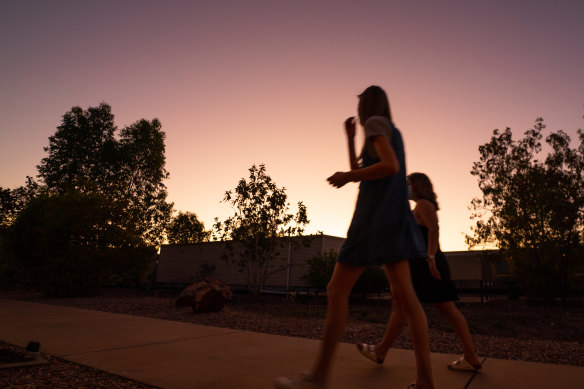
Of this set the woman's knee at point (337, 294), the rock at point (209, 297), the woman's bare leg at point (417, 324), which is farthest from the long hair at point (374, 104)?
the rock at point (209, 297)

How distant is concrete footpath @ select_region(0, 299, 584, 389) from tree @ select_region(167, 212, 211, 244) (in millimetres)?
24937

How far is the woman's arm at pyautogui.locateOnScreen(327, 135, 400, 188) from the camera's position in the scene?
1.84 metres

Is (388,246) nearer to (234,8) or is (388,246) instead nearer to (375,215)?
(375,215)

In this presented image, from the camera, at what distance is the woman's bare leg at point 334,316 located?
1.79 m

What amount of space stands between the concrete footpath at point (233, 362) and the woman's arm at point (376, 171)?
1.34m

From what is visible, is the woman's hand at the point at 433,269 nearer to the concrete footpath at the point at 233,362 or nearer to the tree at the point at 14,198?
the concrete footpath at the point at 233,362

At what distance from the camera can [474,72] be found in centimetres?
884

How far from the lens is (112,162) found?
22.8 m

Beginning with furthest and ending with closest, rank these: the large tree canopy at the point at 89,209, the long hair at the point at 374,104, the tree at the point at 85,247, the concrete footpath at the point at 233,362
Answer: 1. the large tree canopy at the point at 89,209
2. the tree at the point at 85,247
3. the concrete footpath at the point at 233,362
4. the long hair at the point at 374,104

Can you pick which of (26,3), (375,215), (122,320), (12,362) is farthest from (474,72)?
(26,3)

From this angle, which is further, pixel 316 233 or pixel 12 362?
pixel 316 233

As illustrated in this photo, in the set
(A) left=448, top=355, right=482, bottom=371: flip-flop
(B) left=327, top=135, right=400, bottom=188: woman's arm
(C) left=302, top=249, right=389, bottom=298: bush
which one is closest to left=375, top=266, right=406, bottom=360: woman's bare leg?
(A) left=448, top=355, right=482, bottom=371: flip-flop

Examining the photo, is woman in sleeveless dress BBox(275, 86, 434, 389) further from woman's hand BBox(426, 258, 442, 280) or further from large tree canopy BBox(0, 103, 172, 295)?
large tree canopy BBox(0, 103, 172, 295)

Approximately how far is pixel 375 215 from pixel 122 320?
5010 mm
